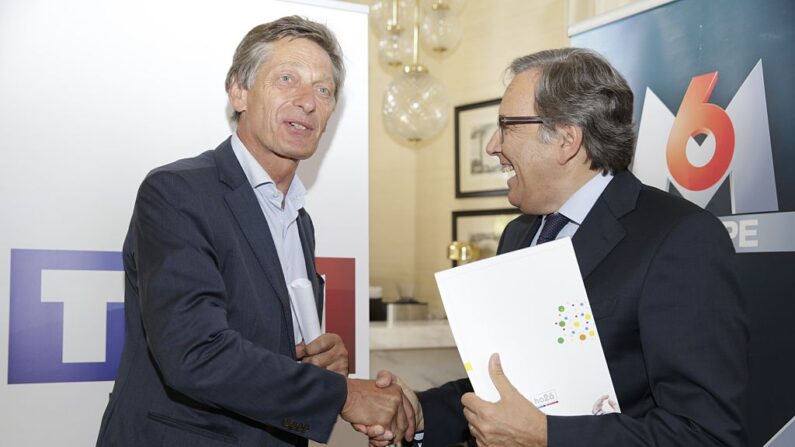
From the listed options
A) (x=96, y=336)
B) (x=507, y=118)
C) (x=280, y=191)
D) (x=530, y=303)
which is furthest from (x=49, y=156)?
(x=530, y=303)

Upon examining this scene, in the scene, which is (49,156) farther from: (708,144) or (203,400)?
(708,144)

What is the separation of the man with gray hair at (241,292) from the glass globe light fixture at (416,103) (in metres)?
3.77

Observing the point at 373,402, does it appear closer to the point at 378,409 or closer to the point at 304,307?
the point at 378,409

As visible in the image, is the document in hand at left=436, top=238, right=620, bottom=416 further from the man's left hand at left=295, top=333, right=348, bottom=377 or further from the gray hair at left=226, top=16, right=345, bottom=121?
the gray hair at left=226, top=16, right=345, bottom=121

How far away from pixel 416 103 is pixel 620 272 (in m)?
4.44

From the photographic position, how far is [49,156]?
7.78 feet

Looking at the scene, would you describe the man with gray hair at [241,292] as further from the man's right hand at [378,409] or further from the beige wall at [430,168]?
the beige wall at [430,168]

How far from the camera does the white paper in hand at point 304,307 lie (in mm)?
2072

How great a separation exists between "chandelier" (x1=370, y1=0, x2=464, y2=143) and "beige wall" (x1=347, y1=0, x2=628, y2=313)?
2.76 ft

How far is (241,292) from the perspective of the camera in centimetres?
190

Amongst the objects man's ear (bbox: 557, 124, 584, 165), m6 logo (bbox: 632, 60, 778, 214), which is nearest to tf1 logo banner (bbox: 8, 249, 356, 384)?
man's ear (bbox: 557, 124, 584, 165)

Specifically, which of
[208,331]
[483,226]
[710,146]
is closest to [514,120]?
→ [208,331]

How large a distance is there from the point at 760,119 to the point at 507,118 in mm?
1080

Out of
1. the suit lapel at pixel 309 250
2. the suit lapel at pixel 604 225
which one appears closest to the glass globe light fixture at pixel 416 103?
the suit lapel at pixel 309 250
